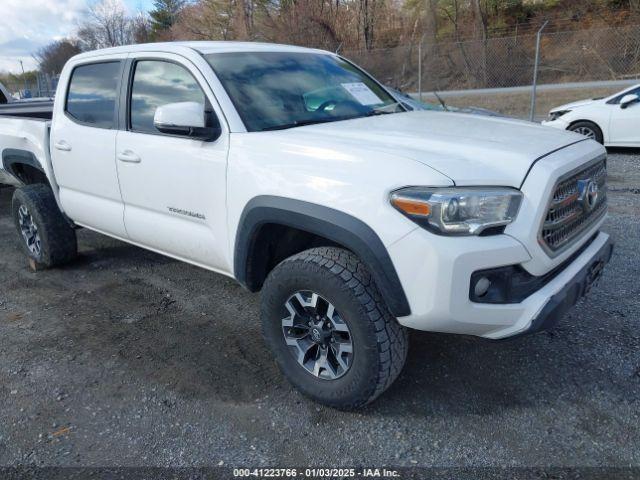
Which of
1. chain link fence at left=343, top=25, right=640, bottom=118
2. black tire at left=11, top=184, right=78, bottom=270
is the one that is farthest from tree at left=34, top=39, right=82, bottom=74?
black tire at left=11, top=184, right=78, bottom=270

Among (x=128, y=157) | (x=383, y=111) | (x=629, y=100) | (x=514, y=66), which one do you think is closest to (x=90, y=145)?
(x=128, y=157)

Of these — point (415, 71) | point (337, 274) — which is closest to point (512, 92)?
point (415, 71)

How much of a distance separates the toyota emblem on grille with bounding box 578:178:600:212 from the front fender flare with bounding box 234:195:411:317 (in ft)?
3.67

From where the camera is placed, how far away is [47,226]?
4.76 metres

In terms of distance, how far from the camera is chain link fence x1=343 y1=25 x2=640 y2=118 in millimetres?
18703

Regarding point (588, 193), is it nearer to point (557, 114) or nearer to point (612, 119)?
point (612, 119)

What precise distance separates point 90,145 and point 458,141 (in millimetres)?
2755

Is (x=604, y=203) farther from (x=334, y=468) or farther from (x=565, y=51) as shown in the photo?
(x=565, y=51)

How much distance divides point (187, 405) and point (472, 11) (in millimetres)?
30625

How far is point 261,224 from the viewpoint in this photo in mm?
2902

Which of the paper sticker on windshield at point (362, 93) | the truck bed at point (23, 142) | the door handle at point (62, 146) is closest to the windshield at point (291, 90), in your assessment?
the paper sticker on windshield at point (362, 93)

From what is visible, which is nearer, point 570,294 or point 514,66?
point 570,294

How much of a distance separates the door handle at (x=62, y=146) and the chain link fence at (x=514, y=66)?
15.5 metres

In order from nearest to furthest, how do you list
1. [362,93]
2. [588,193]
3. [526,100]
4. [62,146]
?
[588,193], [362,93], [62,146], [526,100]
